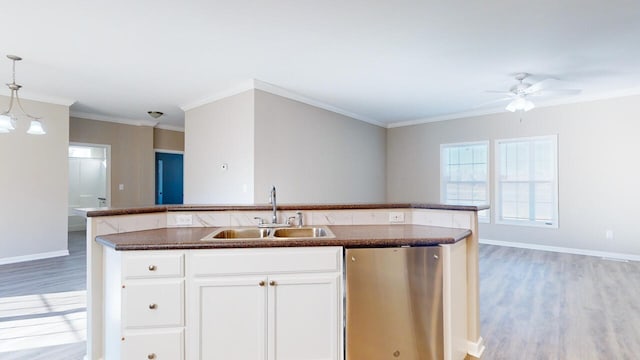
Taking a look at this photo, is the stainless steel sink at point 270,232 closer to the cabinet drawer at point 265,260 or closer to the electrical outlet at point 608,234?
the cabinet drawer at point 265,260

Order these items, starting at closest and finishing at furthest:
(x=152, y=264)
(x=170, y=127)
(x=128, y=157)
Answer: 1. (x=152, y=264)
2. (x=128, y=157)
3. (x=170, y=127)

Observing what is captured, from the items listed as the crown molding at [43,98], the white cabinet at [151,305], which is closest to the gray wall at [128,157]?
the crown molding at [43,98]

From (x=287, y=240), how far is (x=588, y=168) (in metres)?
5.56

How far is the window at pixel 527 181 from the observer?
5.51 meters

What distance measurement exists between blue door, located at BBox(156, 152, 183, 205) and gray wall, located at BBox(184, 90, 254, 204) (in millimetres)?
2900

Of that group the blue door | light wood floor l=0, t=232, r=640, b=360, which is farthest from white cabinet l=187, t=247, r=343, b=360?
the blue door

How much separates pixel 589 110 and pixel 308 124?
176 inches

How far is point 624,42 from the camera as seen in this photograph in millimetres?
3129

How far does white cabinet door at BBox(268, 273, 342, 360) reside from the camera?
1.87 metres

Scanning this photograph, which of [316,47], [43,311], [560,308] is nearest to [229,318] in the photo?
[43,311]

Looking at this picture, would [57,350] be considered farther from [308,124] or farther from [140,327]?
[308,124]

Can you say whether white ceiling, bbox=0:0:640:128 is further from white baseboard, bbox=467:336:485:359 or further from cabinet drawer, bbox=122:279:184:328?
white baseboard, bbox=467:336:485:359

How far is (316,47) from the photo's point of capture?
322 centimetres

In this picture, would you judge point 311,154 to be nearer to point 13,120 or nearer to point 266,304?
point 266,304
